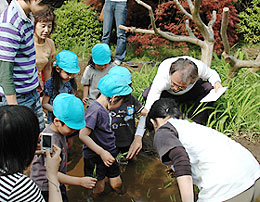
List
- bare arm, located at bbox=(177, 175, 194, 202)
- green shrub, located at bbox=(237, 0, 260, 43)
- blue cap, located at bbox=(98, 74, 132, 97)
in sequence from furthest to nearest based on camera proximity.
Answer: green shrub, located at bbox=(237, 0, 260, 43) < blue cap, located at bbox=(98, 74, 132, 97) < bare arm, located at bbox=(177, 175, 194, 202)

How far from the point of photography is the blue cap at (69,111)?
1.93 m

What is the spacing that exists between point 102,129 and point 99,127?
0.15 feet

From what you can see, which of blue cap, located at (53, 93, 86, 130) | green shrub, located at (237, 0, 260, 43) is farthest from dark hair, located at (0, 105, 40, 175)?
green shrub, located at (237, 0, 260, 43)

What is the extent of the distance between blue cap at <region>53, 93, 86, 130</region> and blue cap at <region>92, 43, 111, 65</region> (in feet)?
4.33

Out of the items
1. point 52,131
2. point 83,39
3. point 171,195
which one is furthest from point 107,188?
point 83,39

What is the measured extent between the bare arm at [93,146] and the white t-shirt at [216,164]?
2.55 feet

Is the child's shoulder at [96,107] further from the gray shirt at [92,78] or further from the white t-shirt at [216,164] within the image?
the gray shirt at [92,78]

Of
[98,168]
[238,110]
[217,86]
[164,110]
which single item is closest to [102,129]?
[98,168]

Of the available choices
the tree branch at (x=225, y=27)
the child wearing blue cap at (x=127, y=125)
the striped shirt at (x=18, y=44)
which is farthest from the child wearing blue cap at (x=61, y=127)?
the tree branch at (x=225, y=27)

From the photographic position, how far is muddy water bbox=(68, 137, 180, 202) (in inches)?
111

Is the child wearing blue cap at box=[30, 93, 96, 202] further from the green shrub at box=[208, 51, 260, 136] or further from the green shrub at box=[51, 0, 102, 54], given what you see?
the green shrub at box=[51, 0, 102, 54]

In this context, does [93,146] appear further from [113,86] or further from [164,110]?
[164,110]

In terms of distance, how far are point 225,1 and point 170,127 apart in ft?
16.4

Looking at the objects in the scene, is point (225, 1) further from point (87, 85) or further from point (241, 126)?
point (87, 85)
